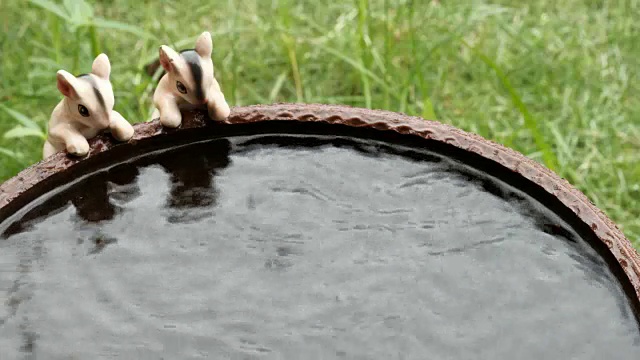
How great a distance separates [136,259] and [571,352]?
2.78 ft

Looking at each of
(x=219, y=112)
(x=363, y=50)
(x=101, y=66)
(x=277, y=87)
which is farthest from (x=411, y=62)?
(x=101, y=66)

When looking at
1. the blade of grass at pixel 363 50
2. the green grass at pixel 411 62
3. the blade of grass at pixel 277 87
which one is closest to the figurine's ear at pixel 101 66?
the green grass at pixel 411 62

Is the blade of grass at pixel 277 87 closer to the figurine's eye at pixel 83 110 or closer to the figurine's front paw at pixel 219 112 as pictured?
the figurine's front paw at pixel 219 112

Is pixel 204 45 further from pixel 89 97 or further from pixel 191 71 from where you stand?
pixel 89 97

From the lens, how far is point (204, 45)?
1.88 metres

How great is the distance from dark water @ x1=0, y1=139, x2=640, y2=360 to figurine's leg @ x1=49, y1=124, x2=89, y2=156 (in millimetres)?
74

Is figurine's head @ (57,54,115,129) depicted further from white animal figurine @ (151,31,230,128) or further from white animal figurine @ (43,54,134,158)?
white animal figurine @ (151,31,230,128)

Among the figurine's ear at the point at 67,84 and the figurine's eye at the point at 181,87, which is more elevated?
the figurine's eye at the point at 181,87

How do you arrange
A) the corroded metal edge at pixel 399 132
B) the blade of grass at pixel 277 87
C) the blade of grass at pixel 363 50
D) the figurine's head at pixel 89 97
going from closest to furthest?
the corroded metal edge at pixel 399 132, the figurine's head at pixel 89 97, the blade of grass at pixel 363 50, the blade of grass at pixel 277 87

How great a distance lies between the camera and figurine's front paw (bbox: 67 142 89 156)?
182 centimetres

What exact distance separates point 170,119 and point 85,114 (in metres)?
0.18

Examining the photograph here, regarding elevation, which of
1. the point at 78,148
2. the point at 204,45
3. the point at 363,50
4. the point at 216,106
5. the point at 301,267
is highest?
the point at 363,50

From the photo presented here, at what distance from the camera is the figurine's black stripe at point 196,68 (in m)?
1.86

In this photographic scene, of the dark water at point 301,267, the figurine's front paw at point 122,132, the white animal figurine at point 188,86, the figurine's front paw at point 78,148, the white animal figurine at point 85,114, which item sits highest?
the white animal figurine at point 188,86
